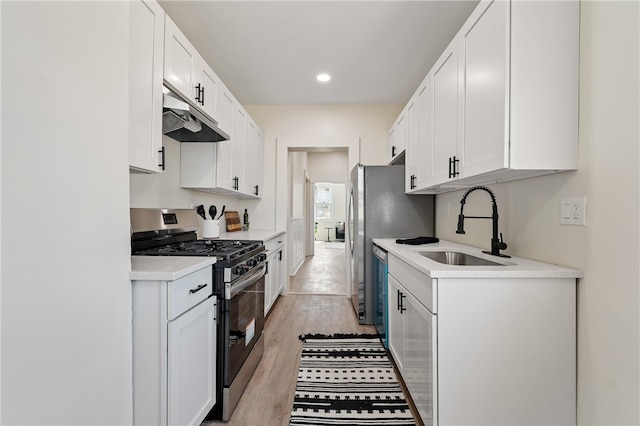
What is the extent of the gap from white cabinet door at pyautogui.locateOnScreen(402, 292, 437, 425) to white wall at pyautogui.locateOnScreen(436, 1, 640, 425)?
607 mm

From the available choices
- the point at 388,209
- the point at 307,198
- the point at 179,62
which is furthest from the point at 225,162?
the point at 307,198

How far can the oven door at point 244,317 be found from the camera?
1.73 metres

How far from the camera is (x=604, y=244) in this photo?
48.8 inches

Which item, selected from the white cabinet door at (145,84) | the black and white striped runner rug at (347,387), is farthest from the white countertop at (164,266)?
the black and white striped runner rug at (347,387)

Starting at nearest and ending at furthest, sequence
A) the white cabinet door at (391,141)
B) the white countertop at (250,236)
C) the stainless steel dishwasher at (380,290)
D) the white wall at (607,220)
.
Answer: the white wall at (607,220) < the stainless steel dishwasher at (380,290) < the white countertop at (250,236) < the white cabinet door at (391,141)

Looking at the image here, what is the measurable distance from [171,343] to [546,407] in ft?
5.26

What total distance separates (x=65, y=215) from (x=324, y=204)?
1143 cm

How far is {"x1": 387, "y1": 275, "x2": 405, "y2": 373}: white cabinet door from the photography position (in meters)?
2.01


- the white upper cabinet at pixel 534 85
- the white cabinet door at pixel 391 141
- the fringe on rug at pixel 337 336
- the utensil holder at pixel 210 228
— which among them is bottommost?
the fringe on rug at pixel 337 336

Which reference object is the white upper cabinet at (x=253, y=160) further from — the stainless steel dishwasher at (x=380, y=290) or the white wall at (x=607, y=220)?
the white wall at (x=607, y=220)

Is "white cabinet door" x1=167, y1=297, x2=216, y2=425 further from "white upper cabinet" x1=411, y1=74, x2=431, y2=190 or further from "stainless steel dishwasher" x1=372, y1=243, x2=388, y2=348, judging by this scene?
A: "white upper cabinet" x1=411, y1=74, x2=431, y2=190

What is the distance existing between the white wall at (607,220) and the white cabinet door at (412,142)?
1.28 m

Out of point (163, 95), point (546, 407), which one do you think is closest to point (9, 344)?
point (163, 95)

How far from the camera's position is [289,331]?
2.96m
